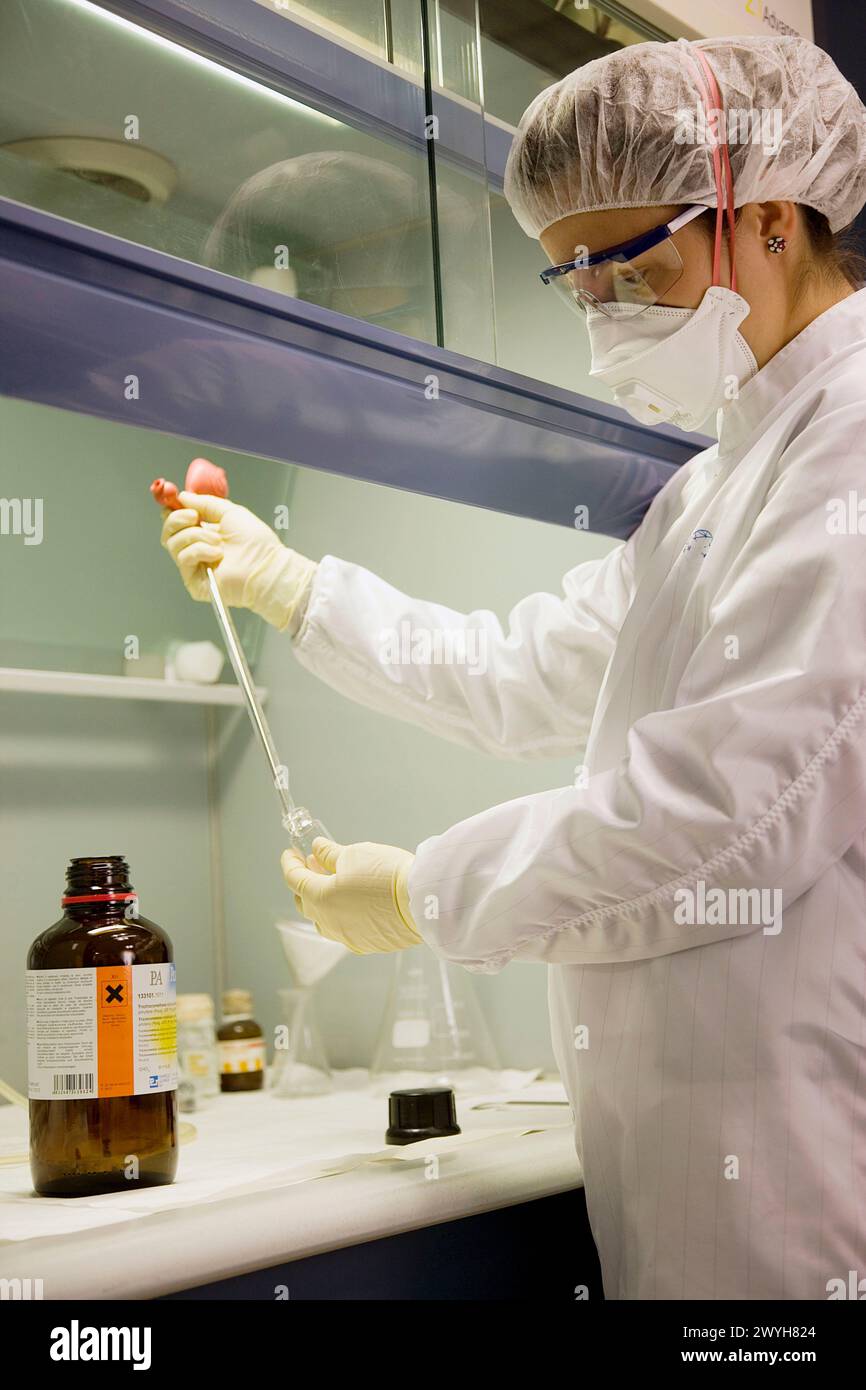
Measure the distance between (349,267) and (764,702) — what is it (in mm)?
508

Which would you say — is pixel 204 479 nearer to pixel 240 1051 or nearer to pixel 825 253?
pixel 825 253

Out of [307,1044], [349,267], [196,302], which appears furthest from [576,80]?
[307,1044]

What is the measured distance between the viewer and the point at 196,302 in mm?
875

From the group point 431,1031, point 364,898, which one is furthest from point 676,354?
point 431,1031

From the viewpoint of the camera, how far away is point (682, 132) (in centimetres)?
92

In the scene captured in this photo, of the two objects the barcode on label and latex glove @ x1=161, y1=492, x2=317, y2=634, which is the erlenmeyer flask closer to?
A: latex glove @ x1=161, y1=492, x2=317, y2=634

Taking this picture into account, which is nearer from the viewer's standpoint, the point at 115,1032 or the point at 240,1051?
the point at 115,1032

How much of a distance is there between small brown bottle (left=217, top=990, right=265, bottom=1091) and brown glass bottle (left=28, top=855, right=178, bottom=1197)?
639 millimetres

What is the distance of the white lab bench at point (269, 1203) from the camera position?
732mm

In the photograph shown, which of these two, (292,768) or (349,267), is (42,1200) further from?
(292,768)

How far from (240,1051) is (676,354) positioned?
1024 mm

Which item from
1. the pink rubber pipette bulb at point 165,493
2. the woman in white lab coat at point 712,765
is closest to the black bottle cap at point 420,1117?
the woman in white lab coat at point 712,765

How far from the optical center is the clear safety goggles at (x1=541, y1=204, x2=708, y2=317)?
0.95 metres

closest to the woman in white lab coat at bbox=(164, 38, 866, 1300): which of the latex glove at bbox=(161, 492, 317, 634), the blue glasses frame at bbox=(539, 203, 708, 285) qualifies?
the blue glasses frame at bbox=(539, 203, 708, 285)
